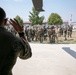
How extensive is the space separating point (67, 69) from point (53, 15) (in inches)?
2816

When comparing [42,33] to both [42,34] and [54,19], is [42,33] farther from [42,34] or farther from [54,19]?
[54,19]

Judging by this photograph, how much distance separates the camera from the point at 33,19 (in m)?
68.9

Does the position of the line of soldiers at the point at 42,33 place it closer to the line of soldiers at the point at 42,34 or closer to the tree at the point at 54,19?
the line of soldiers at the point at 42,34

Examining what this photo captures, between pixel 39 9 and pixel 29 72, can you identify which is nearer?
pixel 39 9

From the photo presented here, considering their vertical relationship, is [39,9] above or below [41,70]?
above

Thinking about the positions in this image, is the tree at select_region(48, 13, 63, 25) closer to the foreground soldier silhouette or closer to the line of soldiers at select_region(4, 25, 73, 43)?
the line of soldiers at select_region(4, 25, 73, 43)

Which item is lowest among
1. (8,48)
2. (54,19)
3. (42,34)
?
(42,34)

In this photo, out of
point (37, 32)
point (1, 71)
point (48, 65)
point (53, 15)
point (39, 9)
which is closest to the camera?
point (1, 71)

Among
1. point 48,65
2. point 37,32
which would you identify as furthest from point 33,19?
point 48,65

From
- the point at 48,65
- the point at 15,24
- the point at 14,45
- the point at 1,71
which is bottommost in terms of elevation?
the point at 48,65

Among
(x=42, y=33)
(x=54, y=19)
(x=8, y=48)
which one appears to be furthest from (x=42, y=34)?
(x=54, y=19)

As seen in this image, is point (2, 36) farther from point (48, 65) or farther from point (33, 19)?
point (33, 19)

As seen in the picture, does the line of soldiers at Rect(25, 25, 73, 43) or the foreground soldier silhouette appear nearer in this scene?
the foreground soldier silhouette

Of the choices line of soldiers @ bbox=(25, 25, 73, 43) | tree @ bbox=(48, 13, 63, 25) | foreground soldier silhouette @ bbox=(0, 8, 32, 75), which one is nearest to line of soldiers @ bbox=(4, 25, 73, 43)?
line of soldiers @ bbox=(25, 25, 73, 43)
